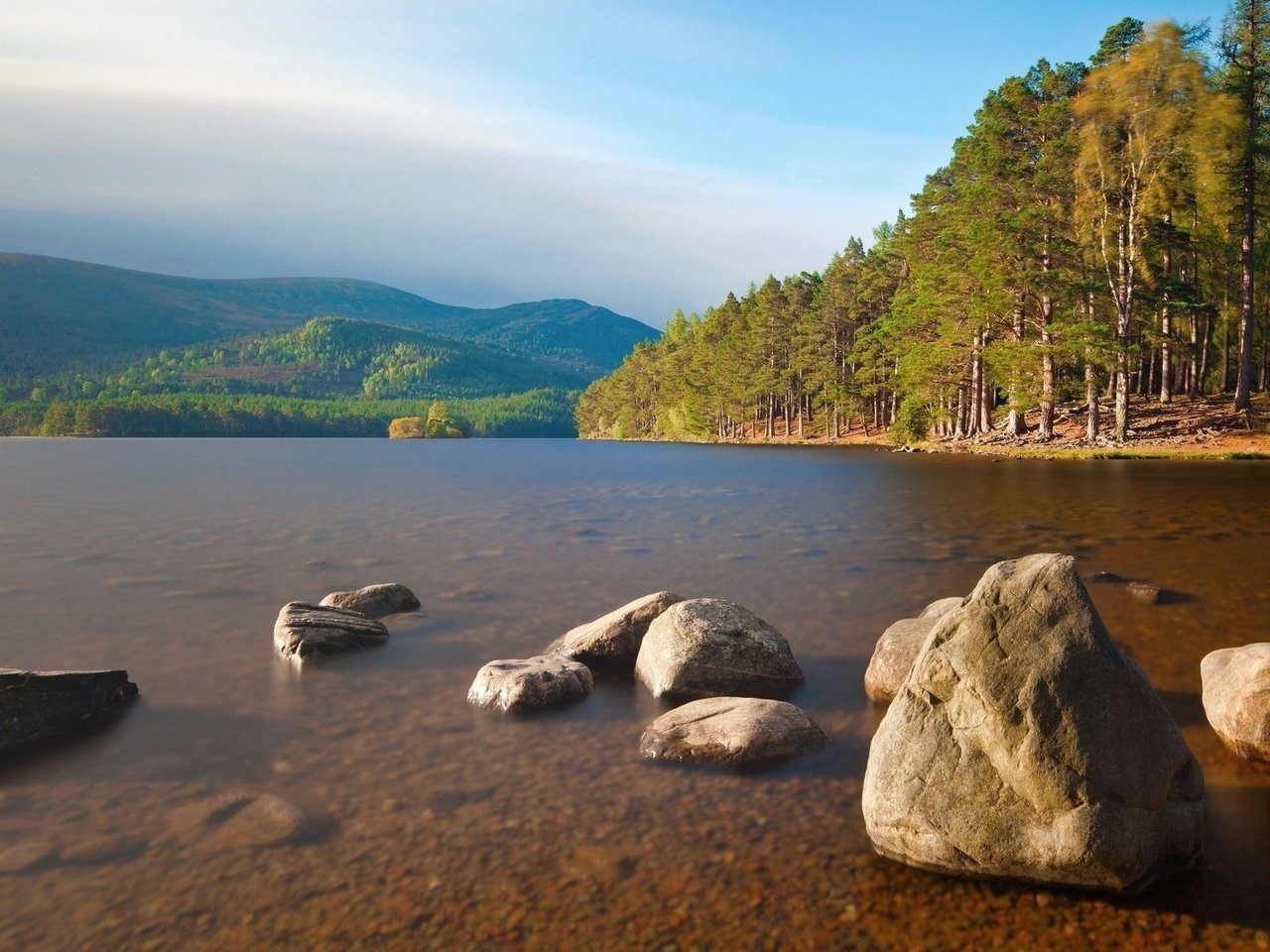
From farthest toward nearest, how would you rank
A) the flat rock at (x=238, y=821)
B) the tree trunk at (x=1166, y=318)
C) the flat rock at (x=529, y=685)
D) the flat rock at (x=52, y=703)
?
the tree trunk at (x=1166, y=318)
the flat rock at (x=529, y=685)
the flat rock at (x=52, y=703)
the flat rock at (x=238, y=821)

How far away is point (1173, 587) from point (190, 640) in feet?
54.5

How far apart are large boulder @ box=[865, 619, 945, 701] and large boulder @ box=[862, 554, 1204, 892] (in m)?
3.04

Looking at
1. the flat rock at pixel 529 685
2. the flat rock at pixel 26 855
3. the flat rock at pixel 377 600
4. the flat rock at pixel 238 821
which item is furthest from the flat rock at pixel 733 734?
the flat rock at pixel 377 600

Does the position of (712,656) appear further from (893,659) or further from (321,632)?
(321,632)

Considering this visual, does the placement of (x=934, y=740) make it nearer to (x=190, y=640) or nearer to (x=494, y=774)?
(x=494, y=774)

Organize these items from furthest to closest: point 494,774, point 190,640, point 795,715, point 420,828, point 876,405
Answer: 1. point 876,405
2. point 190,640
3. point 795,715
4. point 494,774
5. point 420,828

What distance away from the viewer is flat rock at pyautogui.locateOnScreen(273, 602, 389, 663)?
36.5ft

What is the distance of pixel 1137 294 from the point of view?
A: 42625mm

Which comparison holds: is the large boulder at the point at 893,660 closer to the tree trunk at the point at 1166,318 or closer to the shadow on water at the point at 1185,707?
the shadow on water at the point at 1185,707

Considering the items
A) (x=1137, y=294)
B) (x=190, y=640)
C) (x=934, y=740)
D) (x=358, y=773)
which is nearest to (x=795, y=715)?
(x=934, y=740)

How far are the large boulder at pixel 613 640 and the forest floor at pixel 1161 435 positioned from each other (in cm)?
3912

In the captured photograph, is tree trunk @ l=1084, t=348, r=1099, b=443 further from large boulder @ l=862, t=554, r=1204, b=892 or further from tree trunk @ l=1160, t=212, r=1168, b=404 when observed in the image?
large boulder @ l=862, t=554, r=1204, b=892

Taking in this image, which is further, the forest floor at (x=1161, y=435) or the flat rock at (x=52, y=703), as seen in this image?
the forest floor at (x=1161, y=435)

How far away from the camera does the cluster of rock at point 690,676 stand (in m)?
7.79
